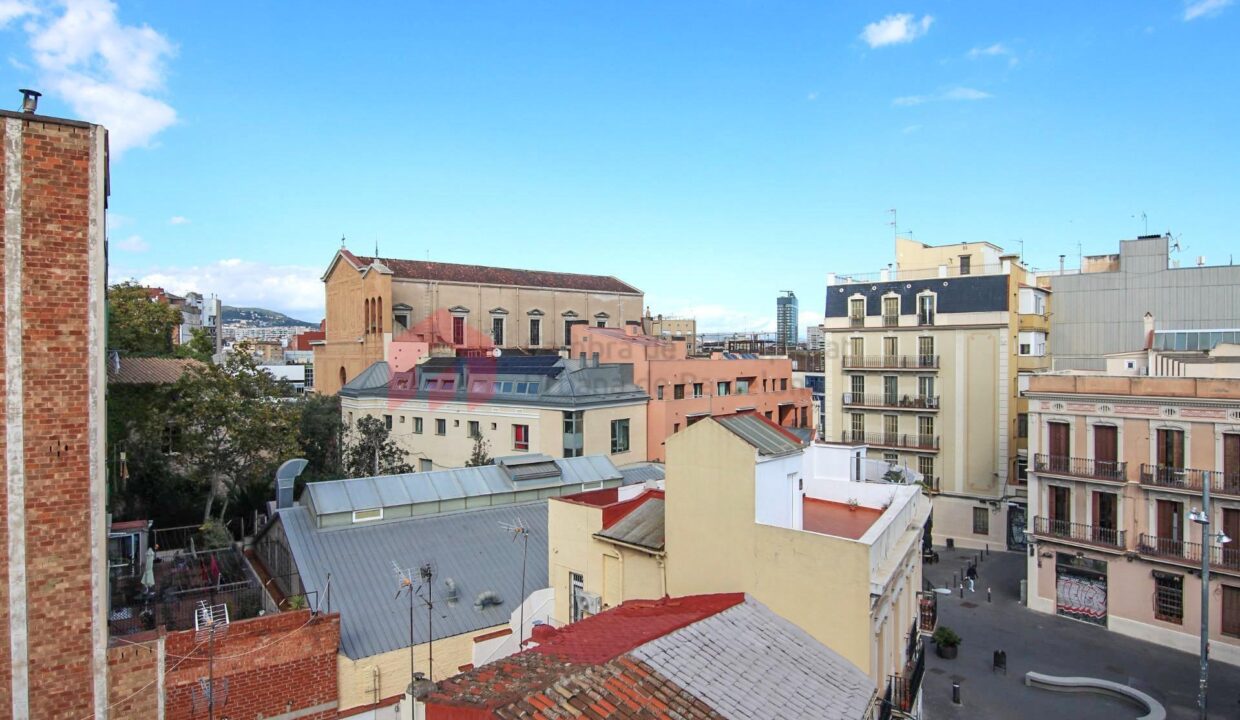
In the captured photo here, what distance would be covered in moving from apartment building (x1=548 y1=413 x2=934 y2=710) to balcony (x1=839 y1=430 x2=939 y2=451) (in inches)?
843

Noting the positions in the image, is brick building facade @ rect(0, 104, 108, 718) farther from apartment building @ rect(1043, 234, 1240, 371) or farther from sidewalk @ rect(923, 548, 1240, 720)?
apartment building @ rect(1043, 234, 1240, 371)

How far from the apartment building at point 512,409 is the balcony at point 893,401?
10.8m

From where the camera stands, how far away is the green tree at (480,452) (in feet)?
107

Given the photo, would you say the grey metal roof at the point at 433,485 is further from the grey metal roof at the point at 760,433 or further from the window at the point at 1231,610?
the window at the point at 1231,610

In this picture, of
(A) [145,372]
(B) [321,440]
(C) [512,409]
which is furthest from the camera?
(B) [321,440]

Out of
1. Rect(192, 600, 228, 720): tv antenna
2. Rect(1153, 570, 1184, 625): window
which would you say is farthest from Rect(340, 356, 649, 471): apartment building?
Rect(192, 600, 228, 720): tv antenna

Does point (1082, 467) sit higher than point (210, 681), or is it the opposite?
point (1082, 467)

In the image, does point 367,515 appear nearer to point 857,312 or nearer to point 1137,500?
point 1137,500

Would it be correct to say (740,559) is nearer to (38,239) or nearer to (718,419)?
(718,419)

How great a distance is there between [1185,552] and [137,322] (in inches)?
1809

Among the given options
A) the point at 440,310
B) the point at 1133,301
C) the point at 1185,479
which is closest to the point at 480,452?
the point at 440,310

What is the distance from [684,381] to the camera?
134 ft

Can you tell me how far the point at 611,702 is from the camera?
292 inches

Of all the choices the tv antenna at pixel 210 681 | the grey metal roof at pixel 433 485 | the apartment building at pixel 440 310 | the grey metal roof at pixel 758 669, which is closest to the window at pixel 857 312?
the grey metal roof at pixel 433 485
